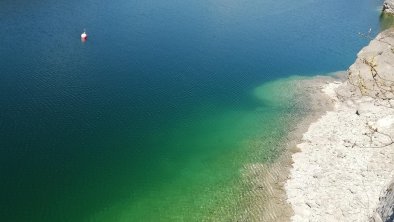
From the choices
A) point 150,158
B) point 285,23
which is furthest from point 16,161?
point 285,23

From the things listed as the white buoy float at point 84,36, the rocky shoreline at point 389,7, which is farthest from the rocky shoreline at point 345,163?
the rocky shoreline at point 389,7

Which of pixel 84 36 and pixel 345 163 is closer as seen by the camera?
pixel 345 163

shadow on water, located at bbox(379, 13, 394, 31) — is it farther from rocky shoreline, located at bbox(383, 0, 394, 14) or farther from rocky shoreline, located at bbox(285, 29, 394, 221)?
rocky shoreline, located at bbox(285, 29, 394, 221)

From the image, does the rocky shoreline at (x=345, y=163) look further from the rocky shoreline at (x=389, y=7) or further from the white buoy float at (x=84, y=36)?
the rocky shoreline at (x=389, y=7)


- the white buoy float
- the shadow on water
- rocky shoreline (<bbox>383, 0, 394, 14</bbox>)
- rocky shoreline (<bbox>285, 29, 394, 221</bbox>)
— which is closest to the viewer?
rocky shoreline (<bbox>285, 29, 394, 221</bbox>)

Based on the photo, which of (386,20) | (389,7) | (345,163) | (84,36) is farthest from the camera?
(389,7)

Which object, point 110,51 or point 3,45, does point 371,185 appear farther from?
point 3,45

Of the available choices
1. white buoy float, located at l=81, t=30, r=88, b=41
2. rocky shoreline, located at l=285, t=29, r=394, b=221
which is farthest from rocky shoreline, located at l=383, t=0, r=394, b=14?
white buoy float, located at l=81, t=30, r=88, b=41

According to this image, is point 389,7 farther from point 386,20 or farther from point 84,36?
point 84,36

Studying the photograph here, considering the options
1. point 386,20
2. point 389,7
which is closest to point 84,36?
point 386,20

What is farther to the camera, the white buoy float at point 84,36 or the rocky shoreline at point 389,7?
the rocky shoreline at point 389,7
